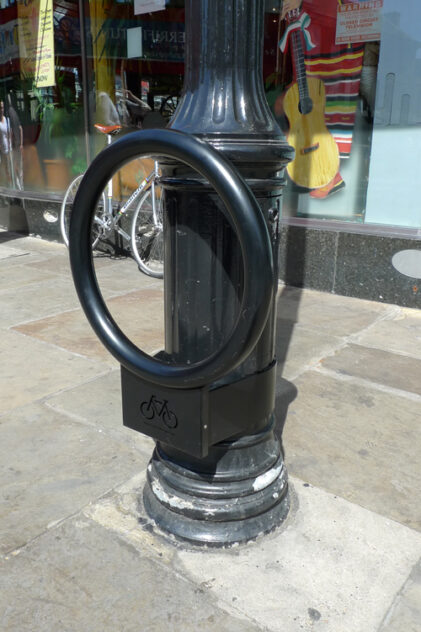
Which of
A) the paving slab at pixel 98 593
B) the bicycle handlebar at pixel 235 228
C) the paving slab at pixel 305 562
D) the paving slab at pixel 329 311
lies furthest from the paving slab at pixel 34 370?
the paving slab at pixel 329 311

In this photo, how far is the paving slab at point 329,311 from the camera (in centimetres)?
466

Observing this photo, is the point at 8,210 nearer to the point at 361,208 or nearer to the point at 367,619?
the point at 361,208

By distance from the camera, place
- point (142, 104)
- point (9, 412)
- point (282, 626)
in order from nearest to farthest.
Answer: point (282, 626)
point (9, 412)
point (142, 104)

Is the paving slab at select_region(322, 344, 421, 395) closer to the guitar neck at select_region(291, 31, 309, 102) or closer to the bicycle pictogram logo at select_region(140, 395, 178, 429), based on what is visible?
the bicycle pictogram logo at select_region(140, 395, 178, 429)

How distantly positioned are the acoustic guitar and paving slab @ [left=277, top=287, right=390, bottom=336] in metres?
1.34

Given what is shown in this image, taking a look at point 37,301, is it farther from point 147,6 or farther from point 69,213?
point 147,6

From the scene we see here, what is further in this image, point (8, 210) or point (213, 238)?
point (8, 210)

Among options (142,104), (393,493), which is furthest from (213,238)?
(142,104)

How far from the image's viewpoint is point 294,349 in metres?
4.13

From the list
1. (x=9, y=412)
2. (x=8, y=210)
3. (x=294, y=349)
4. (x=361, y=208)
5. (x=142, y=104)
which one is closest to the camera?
(x=9, y=412)

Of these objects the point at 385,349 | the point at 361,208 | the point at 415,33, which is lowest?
the point at 385,349

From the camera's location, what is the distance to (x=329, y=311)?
5.04m

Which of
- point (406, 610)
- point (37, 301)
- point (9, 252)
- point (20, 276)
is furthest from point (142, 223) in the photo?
point (406, 610)

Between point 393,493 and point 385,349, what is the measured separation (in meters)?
1.81
